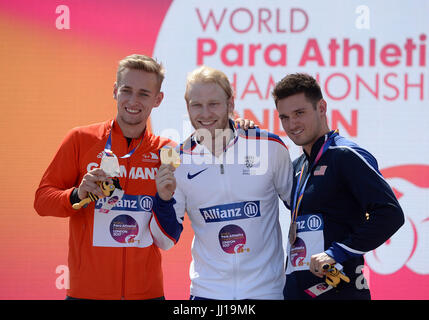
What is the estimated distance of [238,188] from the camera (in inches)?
92.7

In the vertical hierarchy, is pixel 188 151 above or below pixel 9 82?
below

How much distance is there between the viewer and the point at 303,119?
2.39 metres

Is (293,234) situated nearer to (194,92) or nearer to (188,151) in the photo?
(188,151)

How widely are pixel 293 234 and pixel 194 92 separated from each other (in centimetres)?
83

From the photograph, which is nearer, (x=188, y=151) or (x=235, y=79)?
(x=188, y=151)

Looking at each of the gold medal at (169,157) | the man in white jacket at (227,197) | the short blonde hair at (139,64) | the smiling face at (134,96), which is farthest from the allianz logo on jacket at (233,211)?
the short blonde hair at (139,64)

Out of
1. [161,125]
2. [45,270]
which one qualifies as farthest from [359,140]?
[45,270]

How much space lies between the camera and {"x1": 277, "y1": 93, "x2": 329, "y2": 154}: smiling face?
2387mm

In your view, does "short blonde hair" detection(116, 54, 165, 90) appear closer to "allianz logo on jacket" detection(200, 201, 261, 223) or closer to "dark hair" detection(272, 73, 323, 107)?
"dark hair" detection(272, 73, 323, 107)

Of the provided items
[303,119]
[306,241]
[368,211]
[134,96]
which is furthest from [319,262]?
[134,96]

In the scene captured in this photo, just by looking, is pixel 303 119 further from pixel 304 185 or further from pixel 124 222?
pixel 124 222

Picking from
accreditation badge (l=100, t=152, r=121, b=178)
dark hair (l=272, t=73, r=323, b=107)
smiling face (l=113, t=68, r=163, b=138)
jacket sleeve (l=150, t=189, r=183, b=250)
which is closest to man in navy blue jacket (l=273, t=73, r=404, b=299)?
dark hair (l=272, t=73, r=323, b=107)

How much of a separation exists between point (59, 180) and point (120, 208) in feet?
1.16

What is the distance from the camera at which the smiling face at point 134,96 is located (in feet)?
8.41
